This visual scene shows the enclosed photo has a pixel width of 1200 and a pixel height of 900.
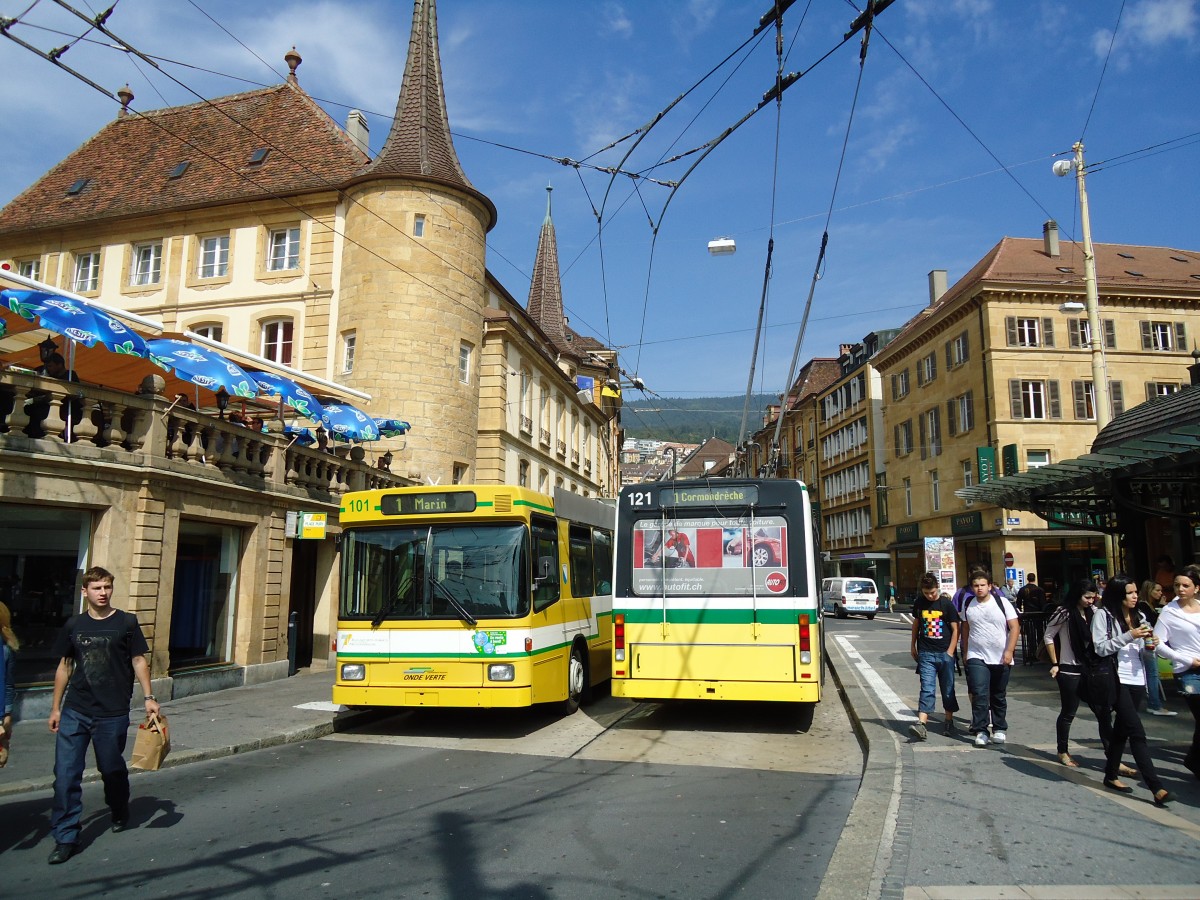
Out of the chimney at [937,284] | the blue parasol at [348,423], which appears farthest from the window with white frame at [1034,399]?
the blue parasol at [348,423]

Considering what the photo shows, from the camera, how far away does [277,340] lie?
29.1 m

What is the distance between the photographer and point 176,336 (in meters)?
16.5

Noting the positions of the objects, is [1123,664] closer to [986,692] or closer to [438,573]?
[986,692]

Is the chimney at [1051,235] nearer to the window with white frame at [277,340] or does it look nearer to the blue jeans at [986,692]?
the window with white frame at [277,340]

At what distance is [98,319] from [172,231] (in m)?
19.8

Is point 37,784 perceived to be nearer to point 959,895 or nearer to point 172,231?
point 959,895

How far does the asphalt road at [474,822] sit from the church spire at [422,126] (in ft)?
69.0

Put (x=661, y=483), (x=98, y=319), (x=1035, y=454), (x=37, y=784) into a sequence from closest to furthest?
(x=37, y=784)
(x=661, y=483)
(x=98, y=319)
(x=1035, y=454)

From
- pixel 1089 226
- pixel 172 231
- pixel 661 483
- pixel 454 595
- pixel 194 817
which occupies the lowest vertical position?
pixel 194 817

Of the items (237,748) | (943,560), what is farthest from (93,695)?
(943,560)

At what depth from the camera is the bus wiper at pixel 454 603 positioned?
10.1 meters

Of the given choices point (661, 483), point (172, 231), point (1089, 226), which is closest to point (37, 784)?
point (661, 483)

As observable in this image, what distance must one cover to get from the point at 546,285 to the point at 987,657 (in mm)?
46169

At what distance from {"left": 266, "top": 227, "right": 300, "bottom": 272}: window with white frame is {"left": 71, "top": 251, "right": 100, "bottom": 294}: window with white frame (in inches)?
263
